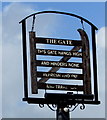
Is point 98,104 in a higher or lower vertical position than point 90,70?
lower

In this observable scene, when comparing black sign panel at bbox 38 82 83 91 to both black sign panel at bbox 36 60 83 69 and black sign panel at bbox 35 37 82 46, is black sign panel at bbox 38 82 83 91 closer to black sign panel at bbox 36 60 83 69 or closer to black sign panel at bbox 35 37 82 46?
black sign panel at bbox 36 60 83 69

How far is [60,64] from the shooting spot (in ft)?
53.4

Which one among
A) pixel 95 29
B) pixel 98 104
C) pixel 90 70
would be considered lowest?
pixel 98 104

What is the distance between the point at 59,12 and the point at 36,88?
2521 millimetres

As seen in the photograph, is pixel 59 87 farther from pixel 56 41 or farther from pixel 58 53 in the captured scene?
pixel 56 41

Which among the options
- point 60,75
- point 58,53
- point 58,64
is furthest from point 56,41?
point 60,75

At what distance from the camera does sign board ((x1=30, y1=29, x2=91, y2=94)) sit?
16.0m

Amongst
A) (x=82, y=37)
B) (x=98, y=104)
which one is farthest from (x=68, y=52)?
(x=98, y=104)

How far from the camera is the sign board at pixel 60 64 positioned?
16.0m

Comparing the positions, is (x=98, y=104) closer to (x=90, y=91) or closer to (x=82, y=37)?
(x=90, y=91)

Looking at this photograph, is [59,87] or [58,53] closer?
[59,87]

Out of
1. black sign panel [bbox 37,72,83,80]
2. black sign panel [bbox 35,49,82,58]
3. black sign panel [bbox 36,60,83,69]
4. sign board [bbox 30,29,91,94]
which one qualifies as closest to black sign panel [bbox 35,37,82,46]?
sign board [bbox 30,29,91,94]

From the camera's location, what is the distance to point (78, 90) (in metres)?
16.4

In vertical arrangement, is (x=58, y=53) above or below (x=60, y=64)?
above
